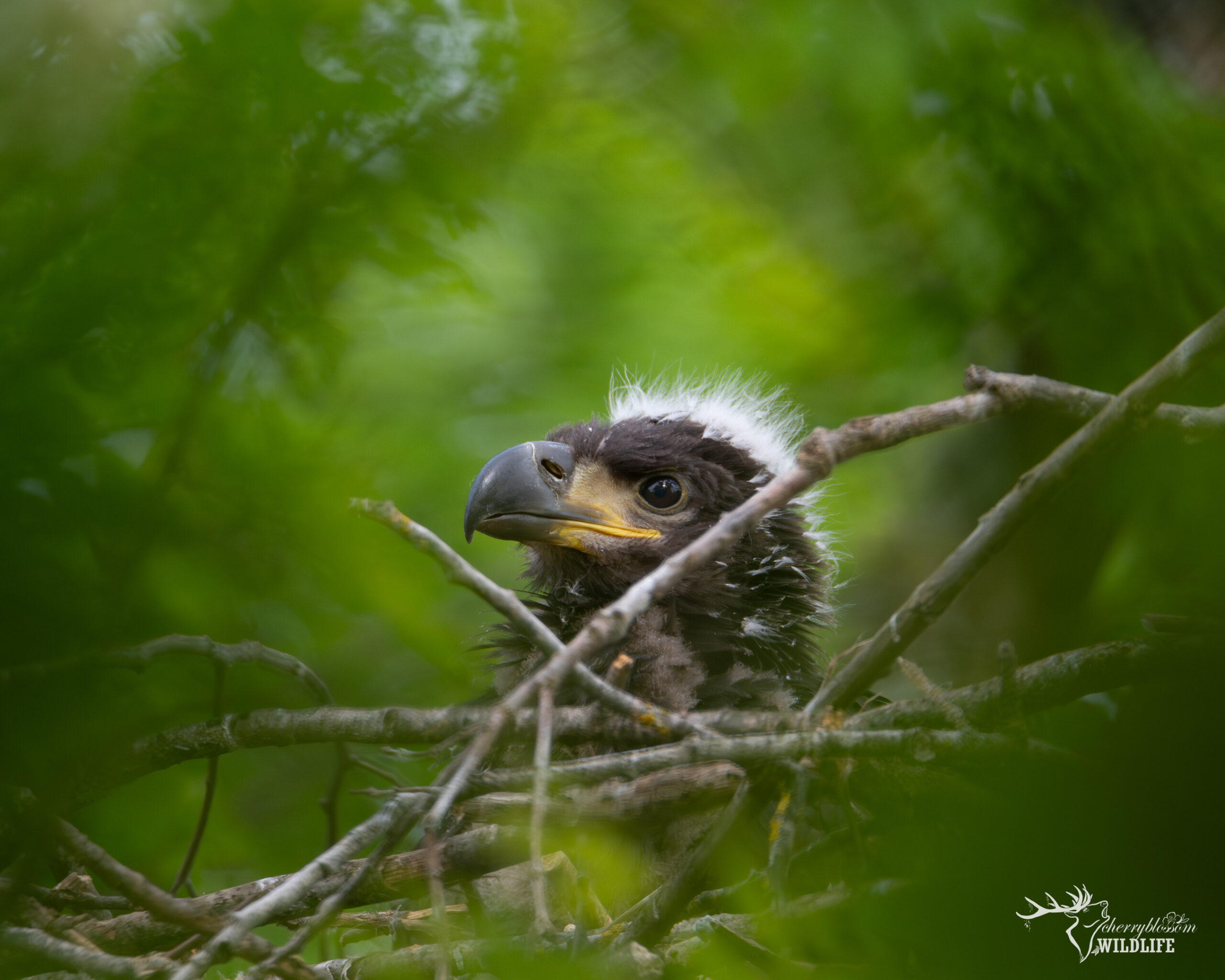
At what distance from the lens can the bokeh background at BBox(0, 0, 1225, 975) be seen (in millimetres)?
1784

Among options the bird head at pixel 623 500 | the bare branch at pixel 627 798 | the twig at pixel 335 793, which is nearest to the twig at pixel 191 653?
the twig at pixel 335 793

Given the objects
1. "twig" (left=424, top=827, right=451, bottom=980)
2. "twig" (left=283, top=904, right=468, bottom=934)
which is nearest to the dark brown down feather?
"twig" (left=283, top=904, right=468, bottom=934)

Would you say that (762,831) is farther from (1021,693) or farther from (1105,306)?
(1105,306)

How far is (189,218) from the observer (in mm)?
2186

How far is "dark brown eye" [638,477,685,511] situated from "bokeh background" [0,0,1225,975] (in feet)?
2.68

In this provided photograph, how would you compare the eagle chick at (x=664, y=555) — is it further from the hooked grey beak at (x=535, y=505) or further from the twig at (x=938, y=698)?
the twig at (x=938, y=698)

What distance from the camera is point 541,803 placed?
54.9 inches

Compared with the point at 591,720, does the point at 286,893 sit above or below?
below

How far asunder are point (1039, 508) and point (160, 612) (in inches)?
66.5

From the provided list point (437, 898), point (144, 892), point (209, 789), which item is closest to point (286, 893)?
point (437, 898)

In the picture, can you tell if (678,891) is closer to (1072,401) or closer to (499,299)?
(1072,401)

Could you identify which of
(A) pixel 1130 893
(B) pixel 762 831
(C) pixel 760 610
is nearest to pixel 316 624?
(B) pixel 762 831

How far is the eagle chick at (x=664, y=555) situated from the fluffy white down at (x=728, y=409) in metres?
0.09

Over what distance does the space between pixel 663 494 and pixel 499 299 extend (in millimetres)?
1556
